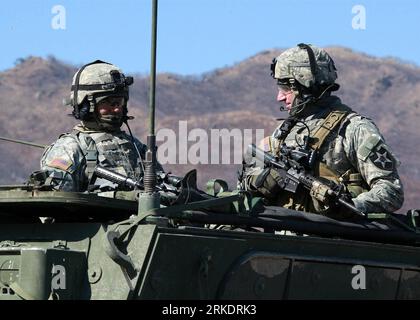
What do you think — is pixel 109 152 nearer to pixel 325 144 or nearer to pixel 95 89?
pixel 95 89

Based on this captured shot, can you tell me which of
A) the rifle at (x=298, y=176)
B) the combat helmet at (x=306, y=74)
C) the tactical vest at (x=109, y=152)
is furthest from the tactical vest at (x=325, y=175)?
the tactical vest at (x=109, y=152)

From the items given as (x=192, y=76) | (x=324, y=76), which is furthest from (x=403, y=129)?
(x=324, y=76)

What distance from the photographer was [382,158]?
12414 mm

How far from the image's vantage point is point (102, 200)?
1010 cm

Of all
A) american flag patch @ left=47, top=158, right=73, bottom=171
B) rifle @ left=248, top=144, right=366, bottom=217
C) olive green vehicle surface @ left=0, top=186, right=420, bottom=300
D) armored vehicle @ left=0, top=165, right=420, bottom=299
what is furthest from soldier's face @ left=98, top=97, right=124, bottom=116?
olive green vehicle surface @ left=0, top=186, right=420, bottom=300

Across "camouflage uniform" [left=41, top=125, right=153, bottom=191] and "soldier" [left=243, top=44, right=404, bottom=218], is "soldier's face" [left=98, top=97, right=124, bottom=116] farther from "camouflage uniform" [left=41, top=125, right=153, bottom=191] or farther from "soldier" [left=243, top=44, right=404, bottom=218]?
"soldier" [left=243, top=44, right=404, bottom=218]

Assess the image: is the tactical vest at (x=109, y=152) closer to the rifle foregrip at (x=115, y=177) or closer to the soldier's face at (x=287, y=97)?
the rifle foregrip at (x=115, y=177)

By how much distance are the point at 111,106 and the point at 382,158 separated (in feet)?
8.14

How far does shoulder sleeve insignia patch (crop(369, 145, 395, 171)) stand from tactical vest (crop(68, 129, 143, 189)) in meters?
2.01

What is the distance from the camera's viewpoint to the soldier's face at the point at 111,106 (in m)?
12.9

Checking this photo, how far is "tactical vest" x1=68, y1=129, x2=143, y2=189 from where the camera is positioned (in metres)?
12.4

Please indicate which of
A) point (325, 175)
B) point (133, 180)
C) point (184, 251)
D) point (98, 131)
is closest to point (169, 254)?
point (184, 251)

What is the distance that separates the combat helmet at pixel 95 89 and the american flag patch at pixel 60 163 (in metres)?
0.81
